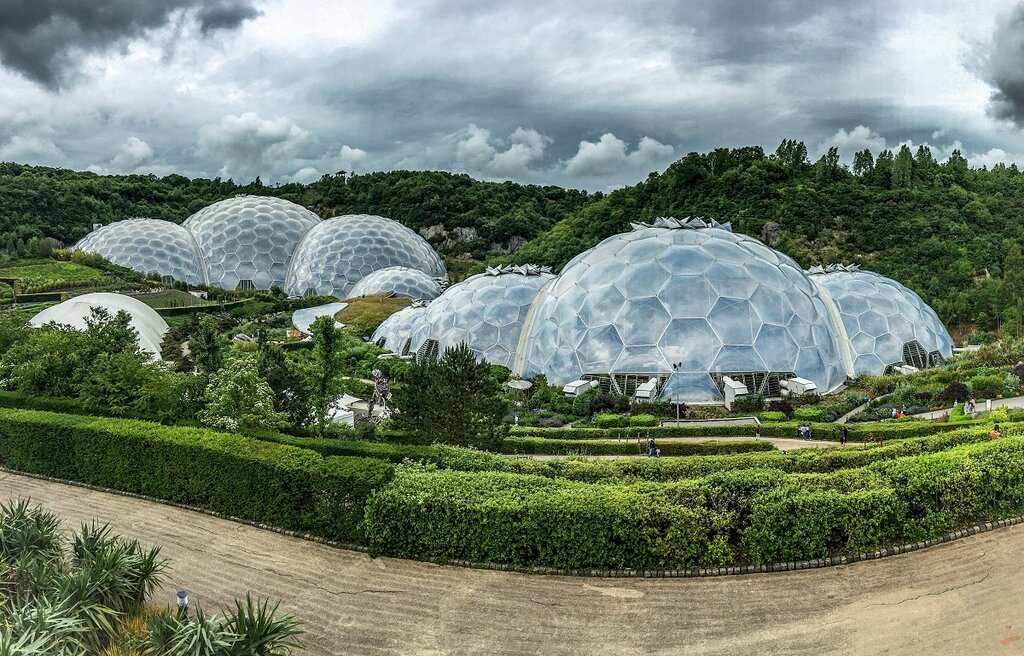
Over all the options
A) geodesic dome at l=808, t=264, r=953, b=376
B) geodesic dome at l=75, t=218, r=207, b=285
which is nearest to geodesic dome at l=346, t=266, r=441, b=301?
geodesic dome at l=75, t=218, r=207, b=285

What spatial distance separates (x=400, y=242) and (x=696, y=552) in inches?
2497

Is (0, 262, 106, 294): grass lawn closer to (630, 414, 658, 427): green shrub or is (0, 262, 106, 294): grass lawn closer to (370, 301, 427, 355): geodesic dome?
(370, 301, 427, 355): geodesic dome

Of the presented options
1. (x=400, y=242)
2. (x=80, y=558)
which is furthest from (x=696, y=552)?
(x=400, y=242)

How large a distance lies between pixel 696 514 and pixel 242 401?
520 inches

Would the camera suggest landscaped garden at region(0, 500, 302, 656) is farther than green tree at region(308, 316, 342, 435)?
No

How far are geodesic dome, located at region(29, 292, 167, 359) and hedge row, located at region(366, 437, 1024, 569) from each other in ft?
76.1

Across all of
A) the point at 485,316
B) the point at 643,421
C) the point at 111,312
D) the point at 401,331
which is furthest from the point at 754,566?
the point at 111,312

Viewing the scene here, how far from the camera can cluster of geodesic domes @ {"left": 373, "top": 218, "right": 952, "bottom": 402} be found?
3016 centimetres

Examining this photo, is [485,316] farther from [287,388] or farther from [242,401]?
[242,401]

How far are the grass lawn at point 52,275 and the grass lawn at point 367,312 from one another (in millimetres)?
21706

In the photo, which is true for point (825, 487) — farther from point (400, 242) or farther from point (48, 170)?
point (48, 170)

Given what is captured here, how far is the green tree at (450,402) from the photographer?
19.4 meters

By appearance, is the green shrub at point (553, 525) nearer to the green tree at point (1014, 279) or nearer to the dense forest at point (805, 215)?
the dense forest at point (805, 215)

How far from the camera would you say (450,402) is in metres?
19.3
